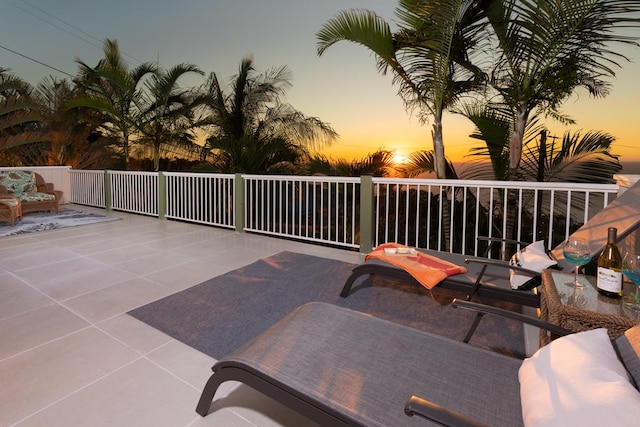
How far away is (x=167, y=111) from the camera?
869 centimetres

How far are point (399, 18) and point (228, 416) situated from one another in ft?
15.8

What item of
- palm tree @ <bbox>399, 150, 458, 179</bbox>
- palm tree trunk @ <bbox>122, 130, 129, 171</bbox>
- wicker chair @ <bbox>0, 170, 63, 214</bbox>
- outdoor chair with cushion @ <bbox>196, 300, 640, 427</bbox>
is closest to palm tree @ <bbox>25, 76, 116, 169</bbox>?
palm tree trunk @ <bbox>122, 130, 129, 171</bbox>

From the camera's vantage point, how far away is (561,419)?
807mm

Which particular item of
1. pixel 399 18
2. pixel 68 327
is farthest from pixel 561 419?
pixel 399 18

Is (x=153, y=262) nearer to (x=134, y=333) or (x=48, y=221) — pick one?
(x=134, y=333)

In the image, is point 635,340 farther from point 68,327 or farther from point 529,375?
point 68,327

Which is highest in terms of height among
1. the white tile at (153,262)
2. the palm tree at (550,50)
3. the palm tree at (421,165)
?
the palm tree at (550,50)

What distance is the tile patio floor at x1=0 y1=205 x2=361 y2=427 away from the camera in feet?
5.02

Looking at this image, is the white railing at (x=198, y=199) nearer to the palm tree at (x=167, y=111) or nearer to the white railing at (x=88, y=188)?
the palm tree at (x=167, y=111)

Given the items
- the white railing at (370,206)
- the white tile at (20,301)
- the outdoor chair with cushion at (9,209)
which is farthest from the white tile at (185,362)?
the outdoor chair with cushion at (9,209)

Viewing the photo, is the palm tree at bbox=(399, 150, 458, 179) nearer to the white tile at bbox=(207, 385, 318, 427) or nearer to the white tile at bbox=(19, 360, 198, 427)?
the white tile at bbox=(207, 385, 318, 427)

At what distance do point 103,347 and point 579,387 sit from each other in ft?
7.71

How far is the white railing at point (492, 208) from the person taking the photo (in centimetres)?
322

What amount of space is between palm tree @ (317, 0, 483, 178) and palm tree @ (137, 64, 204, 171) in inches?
203
